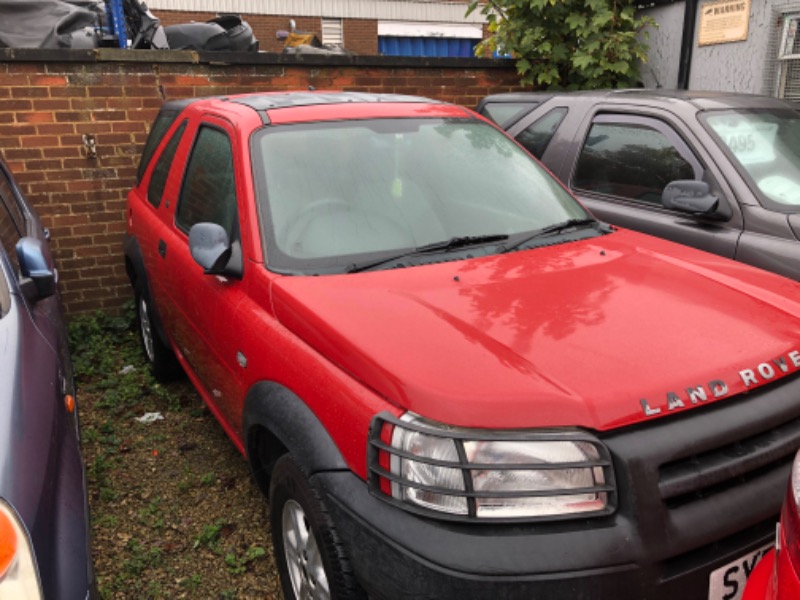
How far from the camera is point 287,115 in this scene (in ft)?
10.2

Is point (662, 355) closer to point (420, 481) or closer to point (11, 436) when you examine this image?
point (420, 481)

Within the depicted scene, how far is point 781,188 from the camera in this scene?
3.73 m

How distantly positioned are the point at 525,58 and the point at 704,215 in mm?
3934

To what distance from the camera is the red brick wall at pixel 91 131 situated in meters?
5.40

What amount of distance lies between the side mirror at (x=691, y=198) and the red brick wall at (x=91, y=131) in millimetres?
3732

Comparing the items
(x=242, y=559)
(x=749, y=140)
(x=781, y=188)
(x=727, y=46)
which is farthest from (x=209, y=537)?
(x=727, y=46)

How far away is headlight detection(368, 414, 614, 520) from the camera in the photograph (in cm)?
173

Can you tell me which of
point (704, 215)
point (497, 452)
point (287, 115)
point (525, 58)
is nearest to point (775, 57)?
point (525, 58)

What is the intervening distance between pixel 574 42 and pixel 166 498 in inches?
229

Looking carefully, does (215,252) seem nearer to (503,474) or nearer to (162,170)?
(503,474)

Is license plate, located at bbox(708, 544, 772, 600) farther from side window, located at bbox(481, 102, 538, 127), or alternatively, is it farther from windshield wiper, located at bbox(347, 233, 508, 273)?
side window, located at bbox(481, 102, 538, 127)

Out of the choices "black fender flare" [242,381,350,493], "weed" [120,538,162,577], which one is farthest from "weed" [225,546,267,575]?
"black fender flare" [242,381,350,493]

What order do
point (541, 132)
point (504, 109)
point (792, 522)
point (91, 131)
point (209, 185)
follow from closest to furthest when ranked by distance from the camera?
point (792, 522) → point (209, 185) → point (541, 132) → point (504, 109) → point (91, 131)

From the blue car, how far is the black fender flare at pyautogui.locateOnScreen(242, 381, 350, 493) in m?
0.59
